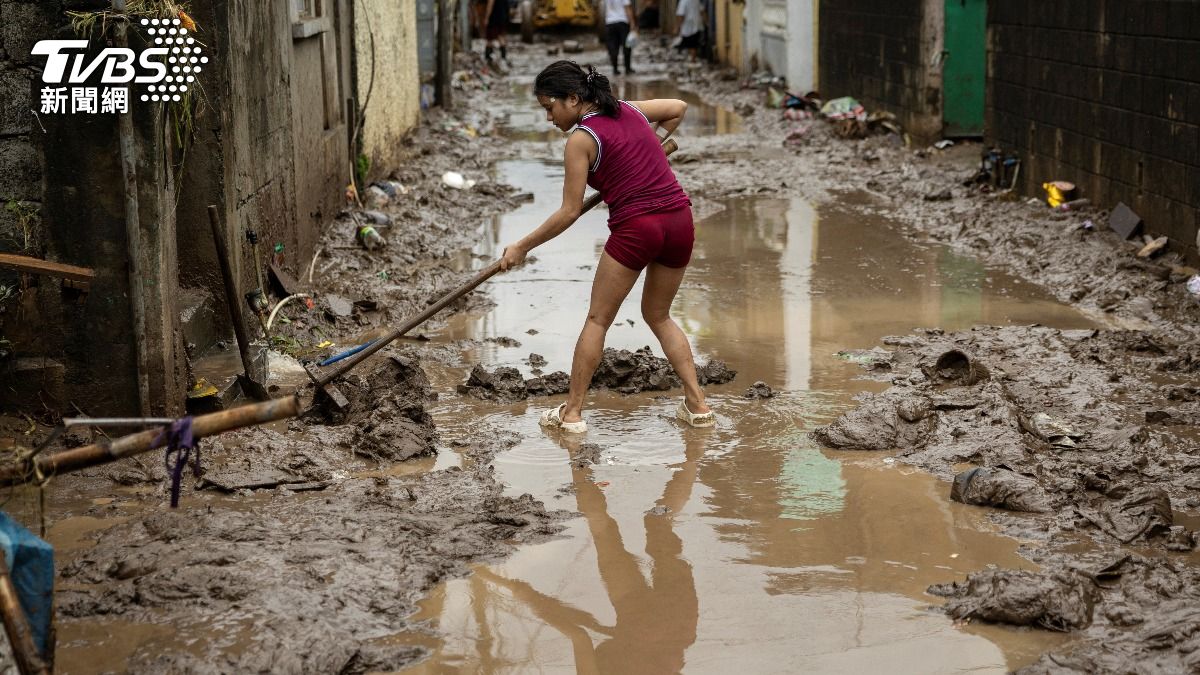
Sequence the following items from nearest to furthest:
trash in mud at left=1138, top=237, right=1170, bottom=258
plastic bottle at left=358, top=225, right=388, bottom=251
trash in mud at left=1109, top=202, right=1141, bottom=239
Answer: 1. trash in mud at left=1138, top=237, right=1170, bottom=258
2. trash in mud at left=1109, top=202, right=1141, bottom=239
3. plastic bottle at left=358, top=225, right=388, bottom=251

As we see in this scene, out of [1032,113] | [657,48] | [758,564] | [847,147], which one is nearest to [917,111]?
[847,147]

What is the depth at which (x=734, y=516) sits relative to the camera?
16.5ft

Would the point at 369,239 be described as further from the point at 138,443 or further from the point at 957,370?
the point at 138,443

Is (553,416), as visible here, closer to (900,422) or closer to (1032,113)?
(900,422)

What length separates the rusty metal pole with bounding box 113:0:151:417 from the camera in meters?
5.51

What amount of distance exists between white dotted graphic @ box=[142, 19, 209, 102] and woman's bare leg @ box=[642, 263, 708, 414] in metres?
2.31

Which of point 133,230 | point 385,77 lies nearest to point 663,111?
point 133,230

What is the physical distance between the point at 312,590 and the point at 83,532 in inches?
45.2

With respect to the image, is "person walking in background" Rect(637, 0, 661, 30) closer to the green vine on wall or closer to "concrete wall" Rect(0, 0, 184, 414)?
the green vine on wall

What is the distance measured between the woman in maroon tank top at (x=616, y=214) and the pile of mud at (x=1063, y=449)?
98 centimetres

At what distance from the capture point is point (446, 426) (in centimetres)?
613

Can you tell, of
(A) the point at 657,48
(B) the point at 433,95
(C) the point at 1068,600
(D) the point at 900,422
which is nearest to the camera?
(C) the point at 1068,600

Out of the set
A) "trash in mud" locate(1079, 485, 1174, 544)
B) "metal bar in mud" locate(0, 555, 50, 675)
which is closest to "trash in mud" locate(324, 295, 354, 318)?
"trash in mud" locate(1079, 485, 1174, 544)

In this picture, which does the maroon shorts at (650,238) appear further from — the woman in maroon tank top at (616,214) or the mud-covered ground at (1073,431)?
the mud-covered ground at (1073,431)
